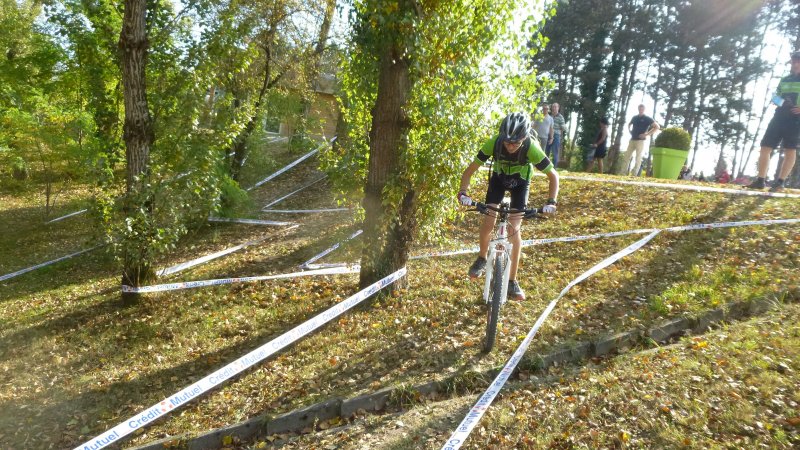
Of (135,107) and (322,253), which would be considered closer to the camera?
(135,107)

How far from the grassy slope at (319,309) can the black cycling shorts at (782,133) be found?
1009 millimetres

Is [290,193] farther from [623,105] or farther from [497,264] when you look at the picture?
[623,105]

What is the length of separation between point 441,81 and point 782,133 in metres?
6.20

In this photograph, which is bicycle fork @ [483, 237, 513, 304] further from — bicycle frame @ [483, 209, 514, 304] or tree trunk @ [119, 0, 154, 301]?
tree trunk @ [119, 0, 154, 301]

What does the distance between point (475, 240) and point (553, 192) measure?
14.1ft

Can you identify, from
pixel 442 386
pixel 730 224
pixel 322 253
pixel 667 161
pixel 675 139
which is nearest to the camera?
pixel 442 386

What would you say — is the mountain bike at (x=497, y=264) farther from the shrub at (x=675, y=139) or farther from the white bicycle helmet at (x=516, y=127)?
the shrub at (x=675, y=139)

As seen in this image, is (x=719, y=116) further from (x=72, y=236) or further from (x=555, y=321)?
(x=72, y=236)

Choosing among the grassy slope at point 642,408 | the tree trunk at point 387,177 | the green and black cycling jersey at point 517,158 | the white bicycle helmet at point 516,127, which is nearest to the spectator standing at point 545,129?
the tree trunk at point 387,177

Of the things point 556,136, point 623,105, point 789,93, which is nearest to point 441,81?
point 789,93

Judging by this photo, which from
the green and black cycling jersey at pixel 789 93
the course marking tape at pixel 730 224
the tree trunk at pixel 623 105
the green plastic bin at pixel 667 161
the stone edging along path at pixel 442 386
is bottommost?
the stone edging along path at pixel 442 386

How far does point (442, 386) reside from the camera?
4914 mm

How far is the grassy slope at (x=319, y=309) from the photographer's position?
516 centimetres

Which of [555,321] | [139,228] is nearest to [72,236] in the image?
[139,228]
